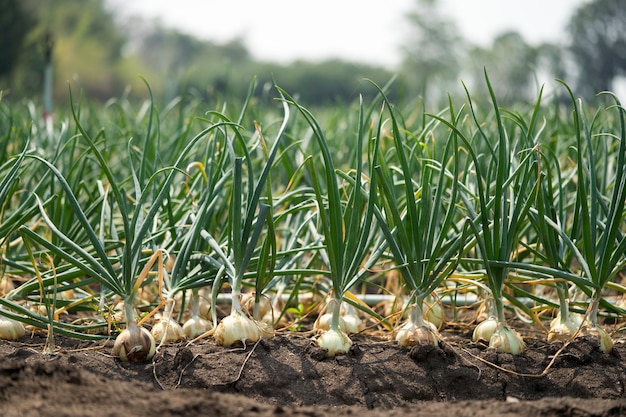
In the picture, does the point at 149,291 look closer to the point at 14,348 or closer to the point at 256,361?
the point at 14,348

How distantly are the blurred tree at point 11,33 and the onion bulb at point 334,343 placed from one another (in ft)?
62.9

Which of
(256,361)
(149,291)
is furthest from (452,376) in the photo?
(149,291)

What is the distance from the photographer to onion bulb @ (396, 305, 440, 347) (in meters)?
1.53

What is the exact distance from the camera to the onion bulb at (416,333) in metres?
1.53

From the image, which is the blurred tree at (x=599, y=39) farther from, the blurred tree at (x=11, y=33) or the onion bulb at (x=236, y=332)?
the onion bulb at (x=236, y=332)

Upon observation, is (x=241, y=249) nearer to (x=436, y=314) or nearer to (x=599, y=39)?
(x=436, y=314)

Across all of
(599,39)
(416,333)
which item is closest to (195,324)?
(416,333)

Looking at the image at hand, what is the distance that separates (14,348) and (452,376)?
100 cm

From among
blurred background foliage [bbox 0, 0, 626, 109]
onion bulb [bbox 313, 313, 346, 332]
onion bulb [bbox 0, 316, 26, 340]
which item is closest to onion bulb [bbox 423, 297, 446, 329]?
onion bulb [bbox 313, 313, 346, 332]

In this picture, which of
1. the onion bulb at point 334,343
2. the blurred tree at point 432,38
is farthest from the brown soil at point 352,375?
the blurred tree at point 432,38

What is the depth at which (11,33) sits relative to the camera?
1859 cm

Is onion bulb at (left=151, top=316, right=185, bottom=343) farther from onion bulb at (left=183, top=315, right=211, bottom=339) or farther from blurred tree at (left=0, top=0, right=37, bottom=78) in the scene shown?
blurred tree at (left=0, top=0, right=37, bottom=78)

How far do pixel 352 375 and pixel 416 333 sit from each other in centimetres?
21

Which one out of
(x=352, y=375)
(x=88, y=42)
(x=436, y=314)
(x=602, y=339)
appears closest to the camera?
(x=352, y=375)
